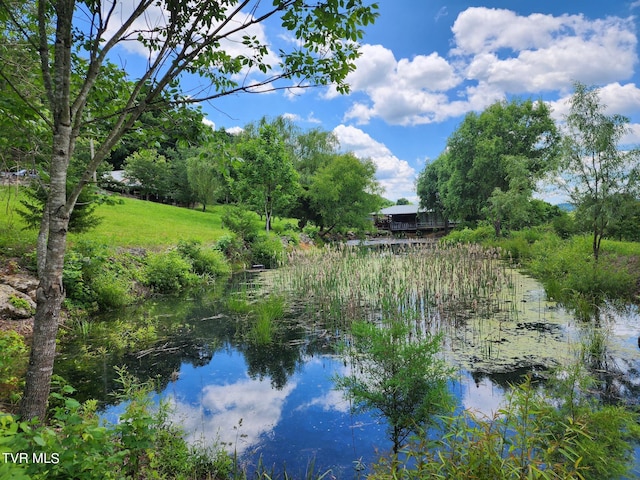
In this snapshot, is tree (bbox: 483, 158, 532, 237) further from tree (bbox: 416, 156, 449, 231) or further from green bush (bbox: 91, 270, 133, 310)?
green bush (bbox: 91, 270, 133, 310)

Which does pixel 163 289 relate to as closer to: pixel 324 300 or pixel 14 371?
pixel 324 300

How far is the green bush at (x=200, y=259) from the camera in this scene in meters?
15.8

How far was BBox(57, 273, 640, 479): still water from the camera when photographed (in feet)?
13.8

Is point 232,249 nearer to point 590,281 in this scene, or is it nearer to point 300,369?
point 300,369

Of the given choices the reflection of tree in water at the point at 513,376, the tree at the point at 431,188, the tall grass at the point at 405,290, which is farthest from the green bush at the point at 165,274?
the tree at the point at 431,188

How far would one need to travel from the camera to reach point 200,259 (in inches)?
631

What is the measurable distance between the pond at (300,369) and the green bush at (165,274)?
9.58 ft

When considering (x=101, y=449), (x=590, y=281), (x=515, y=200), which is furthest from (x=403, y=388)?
(x=515, y=200)

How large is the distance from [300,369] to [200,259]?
1104cm

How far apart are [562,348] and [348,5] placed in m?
6.69

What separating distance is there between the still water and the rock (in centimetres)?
145

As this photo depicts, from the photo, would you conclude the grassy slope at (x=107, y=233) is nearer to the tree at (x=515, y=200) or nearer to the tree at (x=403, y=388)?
the tree at (x=403, y=388)

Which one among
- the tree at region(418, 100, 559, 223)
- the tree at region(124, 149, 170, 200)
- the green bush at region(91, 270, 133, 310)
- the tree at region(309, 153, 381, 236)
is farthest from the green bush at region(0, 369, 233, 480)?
the tree at region(124, 149, 170, 200)

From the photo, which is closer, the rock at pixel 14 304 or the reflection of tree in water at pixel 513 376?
the reflection of tree in water at pixel 513 376
